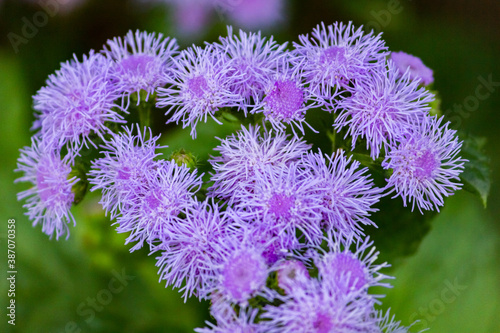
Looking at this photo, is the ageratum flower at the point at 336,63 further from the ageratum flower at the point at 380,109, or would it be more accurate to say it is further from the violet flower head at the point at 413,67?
the violet flower head at the point at 413,67

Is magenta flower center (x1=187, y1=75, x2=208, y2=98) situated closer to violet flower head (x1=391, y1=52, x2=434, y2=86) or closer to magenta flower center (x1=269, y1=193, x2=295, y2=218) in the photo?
magenta flower center (x1=269, y1=193, x2=295, y2=218)

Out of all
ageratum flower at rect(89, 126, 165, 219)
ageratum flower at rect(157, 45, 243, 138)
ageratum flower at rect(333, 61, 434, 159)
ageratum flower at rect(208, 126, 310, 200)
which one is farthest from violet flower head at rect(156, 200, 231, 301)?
ageratum flower at rect(333, 61, 434, 159)

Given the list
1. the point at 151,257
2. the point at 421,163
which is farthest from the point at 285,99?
the point at 151,257

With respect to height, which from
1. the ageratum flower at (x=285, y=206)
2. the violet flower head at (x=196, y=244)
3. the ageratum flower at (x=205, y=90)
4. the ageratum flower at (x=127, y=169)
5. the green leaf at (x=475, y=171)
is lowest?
the violet flower head at (x=196, y=244)

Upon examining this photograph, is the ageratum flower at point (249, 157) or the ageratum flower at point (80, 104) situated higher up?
the ageratum flower at point (80, 104)

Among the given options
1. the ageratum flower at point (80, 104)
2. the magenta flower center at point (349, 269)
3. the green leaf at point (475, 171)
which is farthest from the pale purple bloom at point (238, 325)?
the green leaf at point (475, 171)

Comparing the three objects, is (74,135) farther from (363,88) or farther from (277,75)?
(363,88)

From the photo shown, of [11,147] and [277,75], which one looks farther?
[11,147]

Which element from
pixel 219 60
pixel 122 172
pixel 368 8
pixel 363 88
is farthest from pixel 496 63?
pixel 122 172
